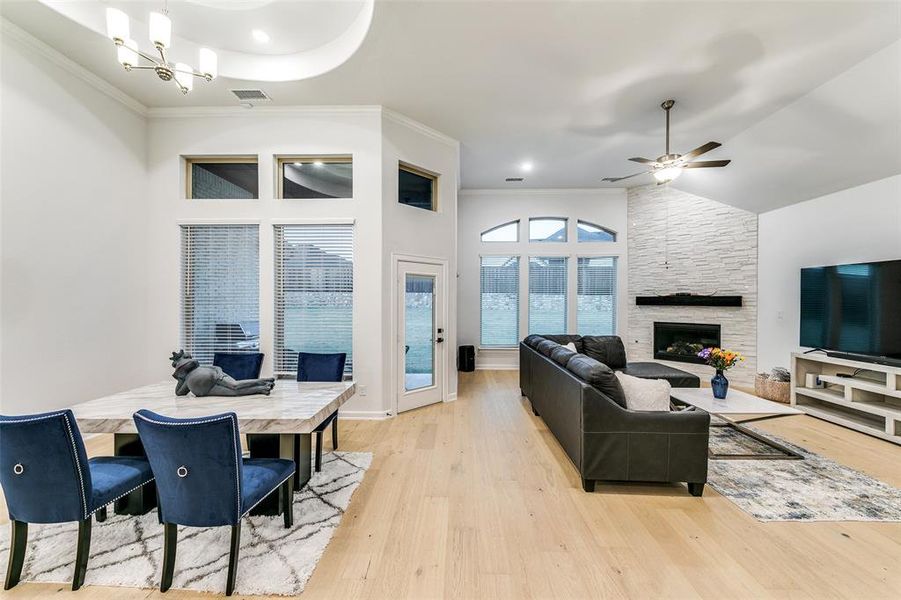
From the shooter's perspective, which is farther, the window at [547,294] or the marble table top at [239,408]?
the window at [547,294]

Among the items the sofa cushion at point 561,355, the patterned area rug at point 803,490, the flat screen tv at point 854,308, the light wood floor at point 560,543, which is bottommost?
the light wood floor at point 560,543

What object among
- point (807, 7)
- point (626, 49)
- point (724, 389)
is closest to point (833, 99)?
point (807, 7)

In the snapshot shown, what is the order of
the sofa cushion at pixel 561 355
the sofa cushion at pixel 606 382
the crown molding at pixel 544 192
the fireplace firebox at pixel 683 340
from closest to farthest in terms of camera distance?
1. the sofa cushion at pixel 606 382
2. the sofa cushion at pixel 561 355
3. the fireplace firebox at pixel 683 340
4. the crown molding at pixel 544 192

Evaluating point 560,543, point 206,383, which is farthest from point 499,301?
point 206,383

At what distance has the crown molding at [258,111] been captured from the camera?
3986 mm

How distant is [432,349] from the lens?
15.1 feet

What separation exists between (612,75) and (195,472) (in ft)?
14.4

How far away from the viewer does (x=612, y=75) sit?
11.0 feet

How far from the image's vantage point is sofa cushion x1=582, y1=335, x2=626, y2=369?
506 centimetres

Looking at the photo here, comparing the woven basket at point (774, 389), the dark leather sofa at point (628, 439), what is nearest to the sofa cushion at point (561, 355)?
the dark leather sofa at point (628, 439)

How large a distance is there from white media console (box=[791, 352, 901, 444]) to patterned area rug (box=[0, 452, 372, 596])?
5.02 metres

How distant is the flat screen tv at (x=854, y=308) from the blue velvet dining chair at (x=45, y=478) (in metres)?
6.33

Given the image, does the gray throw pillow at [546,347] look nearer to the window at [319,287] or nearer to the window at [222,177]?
the window at [319,287]

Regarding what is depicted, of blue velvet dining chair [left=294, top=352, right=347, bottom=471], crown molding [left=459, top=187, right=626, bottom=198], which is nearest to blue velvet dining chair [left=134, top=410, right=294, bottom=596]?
blue velvet dining chair [left=294, top=352, right=347, bottom=471]
